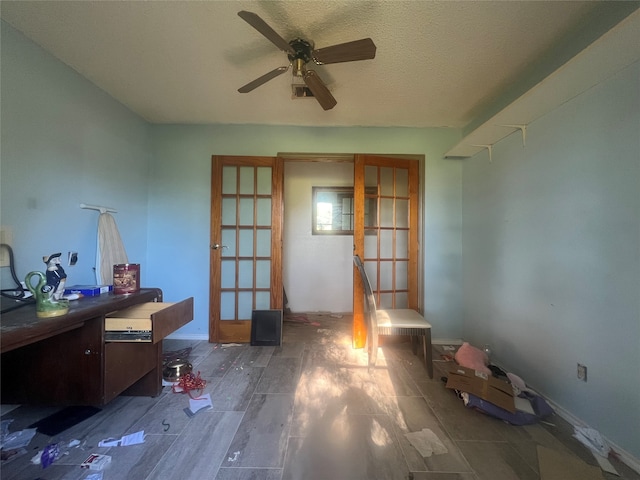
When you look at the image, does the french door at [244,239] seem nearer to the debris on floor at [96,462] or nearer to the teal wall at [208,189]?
the teal wall at [208,189]

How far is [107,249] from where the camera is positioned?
1.92m

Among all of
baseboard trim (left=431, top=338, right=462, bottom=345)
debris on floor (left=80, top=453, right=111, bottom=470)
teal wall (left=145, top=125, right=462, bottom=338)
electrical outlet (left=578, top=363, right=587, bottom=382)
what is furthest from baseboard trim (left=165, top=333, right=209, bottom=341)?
electrical outlet (left=578, top=363, right=587, bottom=382)

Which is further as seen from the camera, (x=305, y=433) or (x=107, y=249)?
(x=107, y=249)

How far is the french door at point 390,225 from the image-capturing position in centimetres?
235

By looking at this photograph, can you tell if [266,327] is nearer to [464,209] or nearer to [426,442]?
[426,442]

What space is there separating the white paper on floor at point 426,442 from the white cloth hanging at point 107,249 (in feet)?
7.99

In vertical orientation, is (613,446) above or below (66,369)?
below

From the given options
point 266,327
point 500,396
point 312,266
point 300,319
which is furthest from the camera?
point 312,266

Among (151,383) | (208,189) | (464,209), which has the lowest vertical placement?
(151,383)

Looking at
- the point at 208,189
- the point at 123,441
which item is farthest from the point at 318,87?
the point at 123,441

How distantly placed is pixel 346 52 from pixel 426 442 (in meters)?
2.12

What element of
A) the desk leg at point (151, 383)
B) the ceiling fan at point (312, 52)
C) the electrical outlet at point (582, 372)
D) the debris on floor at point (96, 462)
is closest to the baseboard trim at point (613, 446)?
the electrical outlet at point (582, 372)

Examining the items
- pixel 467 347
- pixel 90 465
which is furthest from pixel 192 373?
pixel 467 347

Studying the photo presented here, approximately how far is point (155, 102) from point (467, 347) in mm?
3557
